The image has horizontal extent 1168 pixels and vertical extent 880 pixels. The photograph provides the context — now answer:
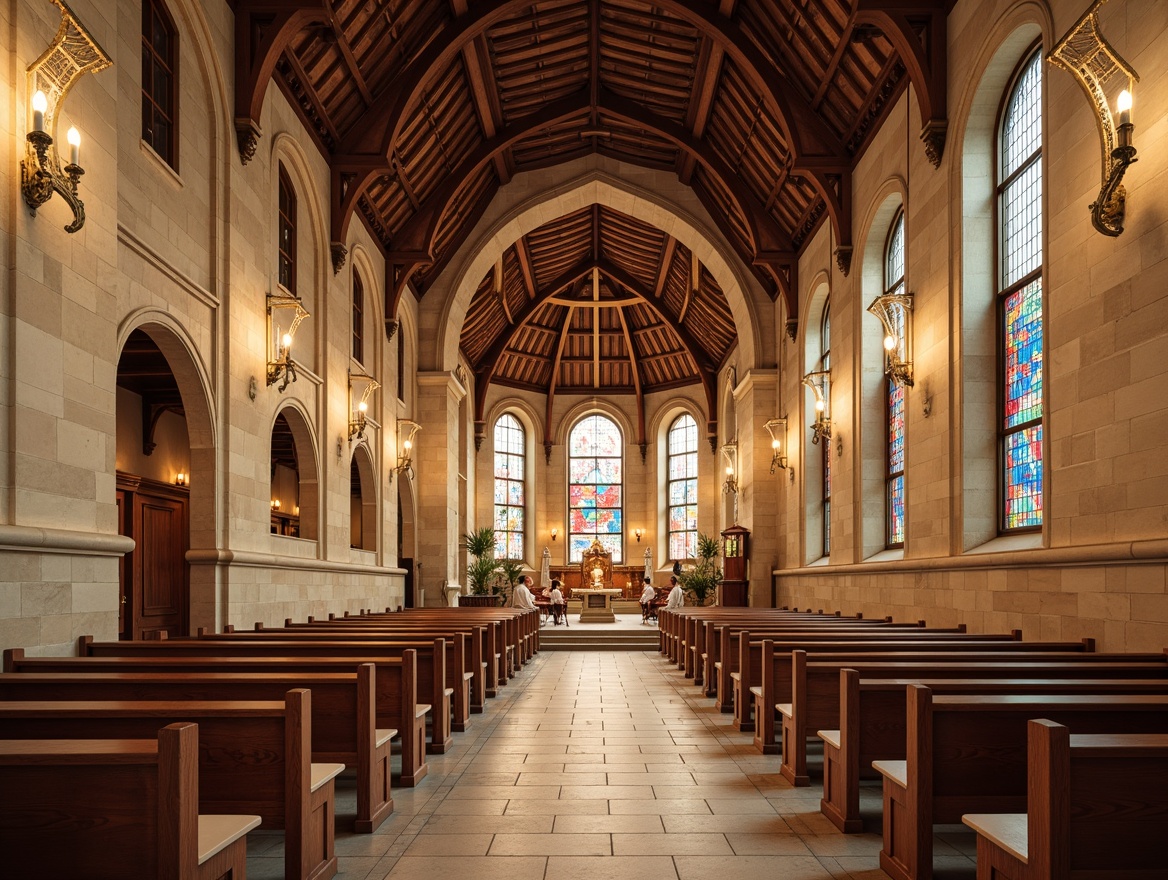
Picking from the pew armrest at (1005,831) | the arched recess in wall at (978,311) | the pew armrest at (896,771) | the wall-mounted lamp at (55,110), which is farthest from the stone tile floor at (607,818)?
the wall-mounted lamp at (55,110)

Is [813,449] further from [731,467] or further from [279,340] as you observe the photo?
[279,340]

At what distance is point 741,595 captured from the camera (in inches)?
723

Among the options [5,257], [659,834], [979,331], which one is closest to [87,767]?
[659,834]

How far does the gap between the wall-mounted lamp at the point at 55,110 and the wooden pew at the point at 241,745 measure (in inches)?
125

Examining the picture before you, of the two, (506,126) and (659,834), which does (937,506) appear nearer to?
(659,834)

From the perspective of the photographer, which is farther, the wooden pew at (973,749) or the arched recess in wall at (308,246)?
the arched recess in wall at (308,246)

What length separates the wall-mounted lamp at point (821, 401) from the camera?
1439cm

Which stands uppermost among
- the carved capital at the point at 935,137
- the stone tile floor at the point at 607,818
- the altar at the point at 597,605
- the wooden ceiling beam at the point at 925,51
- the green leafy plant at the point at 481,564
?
the wooden ceiling beam at the point at 925,51

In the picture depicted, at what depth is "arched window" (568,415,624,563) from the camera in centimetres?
3000

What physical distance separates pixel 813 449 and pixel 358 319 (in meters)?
7.75

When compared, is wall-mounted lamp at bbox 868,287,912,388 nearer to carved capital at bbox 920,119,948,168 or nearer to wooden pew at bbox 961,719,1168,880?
carved capital at bbox 920,119,948,168

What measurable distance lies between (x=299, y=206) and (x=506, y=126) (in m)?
5.51

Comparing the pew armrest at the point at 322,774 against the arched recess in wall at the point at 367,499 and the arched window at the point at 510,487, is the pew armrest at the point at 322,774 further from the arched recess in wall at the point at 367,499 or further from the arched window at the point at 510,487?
the arched window at the point at 510,487

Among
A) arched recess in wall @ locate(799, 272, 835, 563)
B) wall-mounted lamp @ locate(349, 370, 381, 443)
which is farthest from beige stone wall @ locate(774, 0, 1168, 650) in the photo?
wall-mounted lamp @ locate(349, 370, 381, 443)
